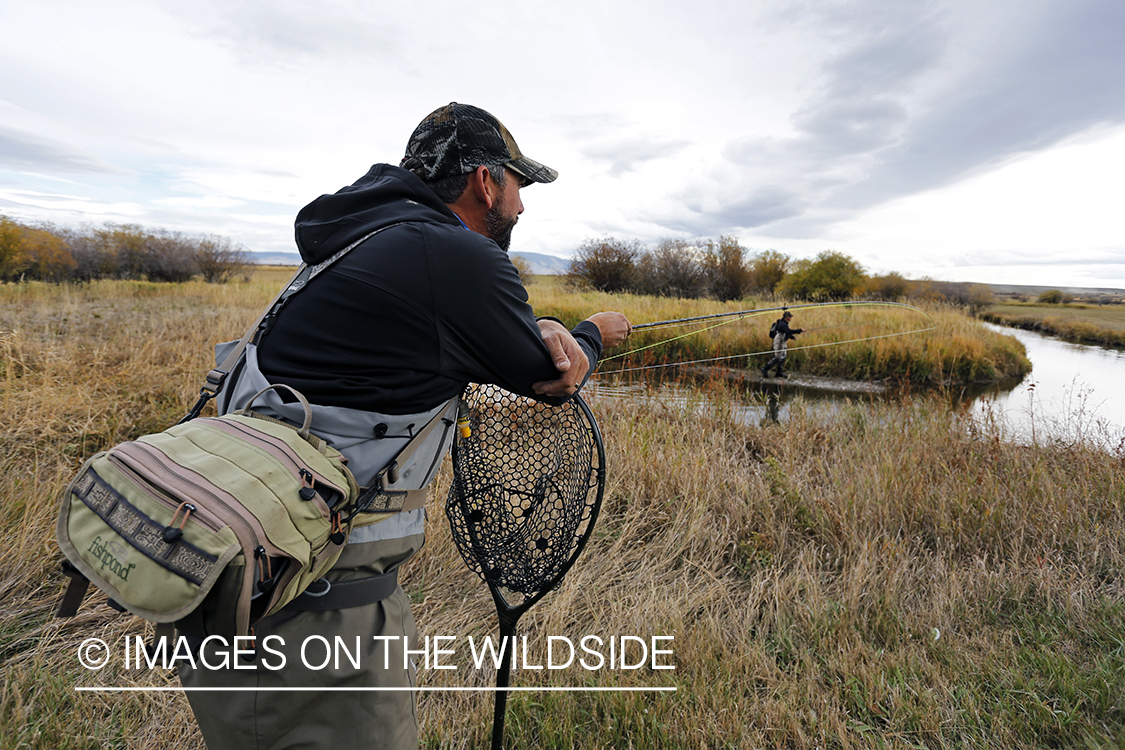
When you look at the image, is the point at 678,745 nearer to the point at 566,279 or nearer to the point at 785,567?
the point at 785,567

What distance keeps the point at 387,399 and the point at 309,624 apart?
20.2 inches

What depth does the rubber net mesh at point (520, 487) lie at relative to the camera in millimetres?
1692

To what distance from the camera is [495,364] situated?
131 centimetres

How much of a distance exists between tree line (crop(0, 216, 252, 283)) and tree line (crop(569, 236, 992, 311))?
16.6m

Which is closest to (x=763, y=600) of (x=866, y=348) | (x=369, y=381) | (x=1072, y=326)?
(x=369, y=381)

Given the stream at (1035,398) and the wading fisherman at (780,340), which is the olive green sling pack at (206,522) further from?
the wading fisherman at (780,340)

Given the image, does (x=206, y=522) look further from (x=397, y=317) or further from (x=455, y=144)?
(x=455, y=144)

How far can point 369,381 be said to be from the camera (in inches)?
48.7

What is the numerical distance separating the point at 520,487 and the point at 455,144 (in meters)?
1.04

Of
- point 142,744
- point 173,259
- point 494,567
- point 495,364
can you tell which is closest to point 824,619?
point 494,567

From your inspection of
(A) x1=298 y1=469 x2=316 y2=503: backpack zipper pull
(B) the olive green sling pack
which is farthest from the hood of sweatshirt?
(A) x1=298 y1=469 x2=316 y2=503: backpack zipper pull

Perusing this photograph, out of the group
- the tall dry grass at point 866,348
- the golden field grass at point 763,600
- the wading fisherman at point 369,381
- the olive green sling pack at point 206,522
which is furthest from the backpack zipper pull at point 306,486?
the tall dry grass at point 866,348

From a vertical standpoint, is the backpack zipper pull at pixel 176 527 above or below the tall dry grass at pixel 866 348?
above

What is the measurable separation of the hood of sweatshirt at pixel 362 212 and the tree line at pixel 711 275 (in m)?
23.3
